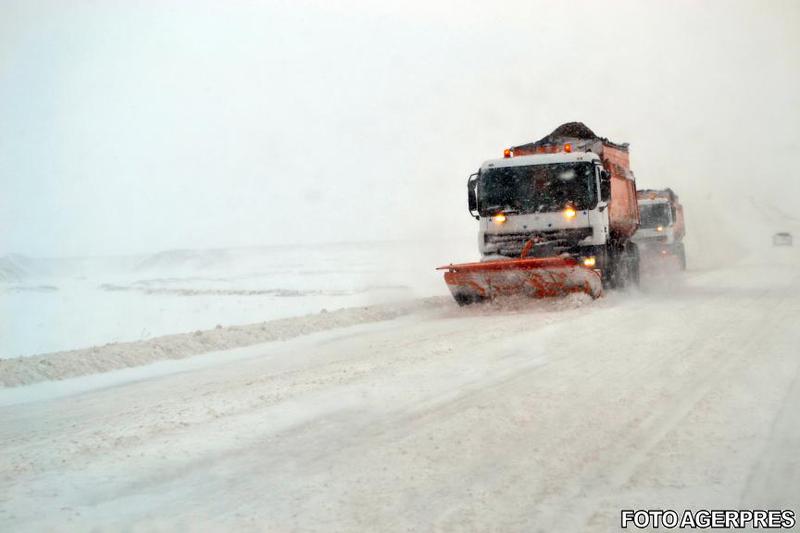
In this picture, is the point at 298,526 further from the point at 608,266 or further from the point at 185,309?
the point at 185,309

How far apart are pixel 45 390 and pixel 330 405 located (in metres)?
3.82

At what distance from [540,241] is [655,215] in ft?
46.9

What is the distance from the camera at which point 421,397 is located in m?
6.07

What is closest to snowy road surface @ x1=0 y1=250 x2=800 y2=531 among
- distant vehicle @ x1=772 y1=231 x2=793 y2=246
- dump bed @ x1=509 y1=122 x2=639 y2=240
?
dump bed @ x1=509 y1=122 x2=639 y2=240

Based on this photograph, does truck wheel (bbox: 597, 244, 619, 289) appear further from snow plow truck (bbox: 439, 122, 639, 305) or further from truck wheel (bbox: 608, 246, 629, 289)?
snow plow truck (bbox: 439, 122, 639, 305)

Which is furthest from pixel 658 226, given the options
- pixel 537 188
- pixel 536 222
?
pixel 536 222

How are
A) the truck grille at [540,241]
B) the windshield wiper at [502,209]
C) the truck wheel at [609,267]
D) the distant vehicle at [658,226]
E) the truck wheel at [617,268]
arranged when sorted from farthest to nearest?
the distant vehicle at [658,226], the truck wheel at [617,268], the truck wheel at [609,267], the windshield wiper at [502,209], the truck grille at [540,241]

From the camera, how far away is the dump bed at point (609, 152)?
1606 cm

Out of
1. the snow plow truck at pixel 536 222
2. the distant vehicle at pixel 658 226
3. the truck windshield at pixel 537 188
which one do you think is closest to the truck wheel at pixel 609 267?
the snow plow truck at pixel 536 222

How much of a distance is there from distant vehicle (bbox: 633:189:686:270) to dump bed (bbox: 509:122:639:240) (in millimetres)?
7388

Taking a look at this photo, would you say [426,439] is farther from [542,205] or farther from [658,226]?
[658,226]

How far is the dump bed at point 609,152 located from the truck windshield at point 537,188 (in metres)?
1.14

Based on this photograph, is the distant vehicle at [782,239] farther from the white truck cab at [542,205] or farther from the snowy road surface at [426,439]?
the snowy road surface at [426,439]

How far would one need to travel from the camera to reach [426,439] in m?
4.78
